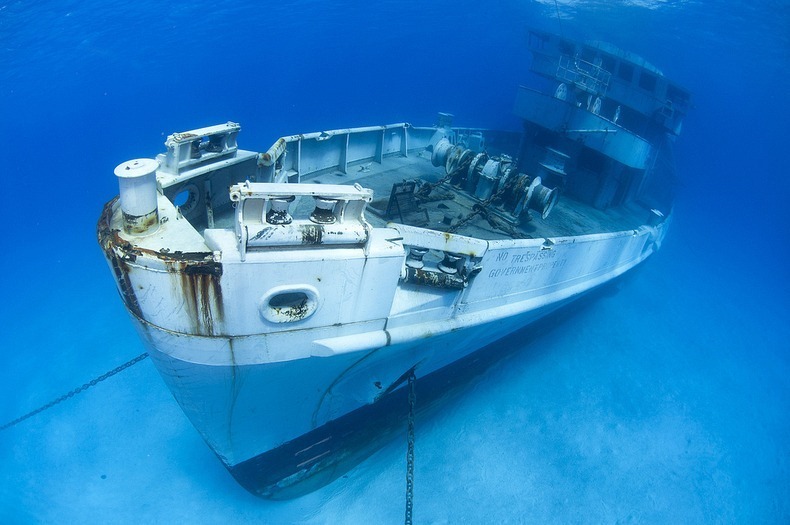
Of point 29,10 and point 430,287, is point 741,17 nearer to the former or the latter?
point 430,287

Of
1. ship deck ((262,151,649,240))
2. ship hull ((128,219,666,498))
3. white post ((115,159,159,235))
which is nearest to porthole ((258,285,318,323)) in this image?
ship hull ((128,219,666,498))

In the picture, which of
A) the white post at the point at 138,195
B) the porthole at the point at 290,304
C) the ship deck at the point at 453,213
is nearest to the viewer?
the white post at the point at 138,195

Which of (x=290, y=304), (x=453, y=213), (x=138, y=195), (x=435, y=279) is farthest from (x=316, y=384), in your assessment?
(x=453, y=213)

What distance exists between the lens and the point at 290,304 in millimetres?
3043

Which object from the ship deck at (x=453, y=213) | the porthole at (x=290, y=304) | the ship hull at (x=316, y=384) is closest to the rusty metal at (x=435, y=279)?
the ship hull at (x=316, y=384)

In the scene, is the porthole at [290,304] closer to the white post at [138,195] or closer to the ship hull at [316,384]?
the ship hull at [316,384]

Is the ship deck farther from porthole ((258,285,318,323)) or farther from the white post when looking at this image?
the white post

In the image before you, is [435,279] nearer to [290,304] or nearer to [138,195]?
[290,304]

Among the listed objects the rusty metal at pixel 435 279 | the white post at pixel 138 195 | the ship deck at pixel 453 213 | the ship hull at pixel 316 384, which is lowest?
the ship hull at pixel 316 384

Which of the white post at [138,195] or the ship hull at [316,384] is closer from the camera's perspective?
the white post at [138,195]

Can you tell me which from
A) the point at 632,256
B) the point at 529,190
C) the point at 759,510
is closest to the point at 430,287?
the point at 529,190

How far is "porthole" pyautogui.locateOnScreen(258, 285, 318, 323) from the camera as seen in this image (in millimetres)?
2838

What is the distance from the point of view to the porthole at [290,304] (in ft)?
9.31

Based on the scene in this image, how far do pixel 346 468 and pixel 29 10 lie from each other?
28.2 m
